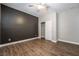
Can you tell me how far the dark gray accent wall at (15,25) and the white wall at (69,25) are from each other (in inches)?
95.9

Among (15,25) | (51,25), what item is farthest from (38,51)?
(51,25)

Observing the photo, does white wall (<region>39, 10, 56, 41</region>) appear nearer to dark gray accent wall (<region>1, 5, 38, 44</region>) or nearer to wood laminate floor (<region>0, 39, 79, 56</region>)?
dark gray accent wall (<region>1, 5, 38, 44</region>)

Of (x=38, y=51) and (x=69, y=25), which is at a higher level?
(x=69, y=25)

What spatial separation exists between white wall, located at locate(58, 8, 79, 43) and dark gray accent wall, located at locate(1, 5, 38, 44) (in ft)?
7.99

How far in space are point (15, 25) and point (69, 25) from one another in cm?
370

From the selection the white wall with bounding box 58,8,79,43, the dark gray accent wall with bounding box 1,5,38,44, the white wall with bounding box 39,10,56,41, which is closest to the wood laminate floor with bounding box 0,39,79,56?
the dark gray accent wall with bounding box 1,5,38,44

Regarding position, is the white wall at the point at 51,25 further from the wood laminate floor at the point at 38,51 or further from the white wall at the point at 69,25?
the wood laminate floor at the point at 38,51

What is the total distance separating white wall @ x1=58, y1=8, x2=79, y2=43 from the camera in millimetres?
4430

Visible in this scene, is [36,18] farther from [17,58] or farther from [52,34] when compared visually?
[17,58]

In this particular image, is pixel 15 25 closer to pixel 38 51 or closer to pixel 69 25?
pixel 38 51

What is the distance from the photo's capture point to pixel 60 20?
17.8 ft

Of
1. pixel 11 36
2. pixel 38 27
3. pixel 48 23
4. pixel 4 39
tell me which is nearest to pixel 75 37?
pixel 48 23

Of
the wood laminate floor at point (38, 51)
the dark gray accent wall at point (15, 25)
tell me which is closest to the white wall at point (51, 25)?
the dark gray accent wall at point (15, 25)

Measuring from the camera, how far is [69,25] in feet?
15.8
